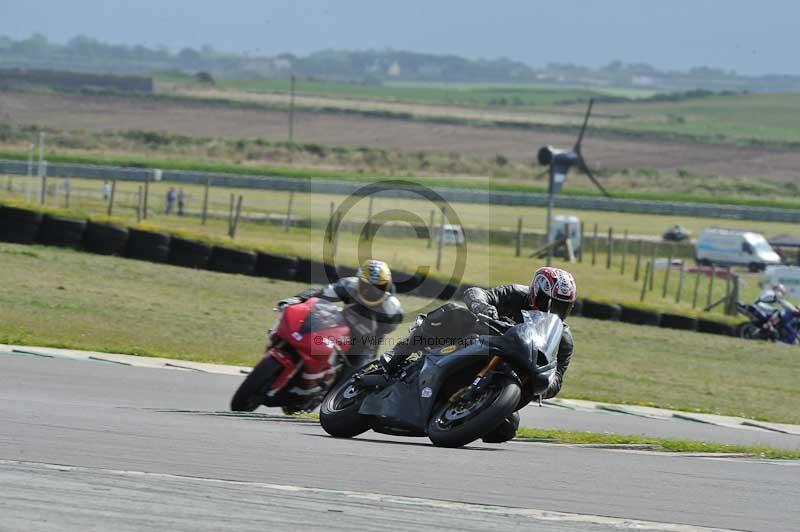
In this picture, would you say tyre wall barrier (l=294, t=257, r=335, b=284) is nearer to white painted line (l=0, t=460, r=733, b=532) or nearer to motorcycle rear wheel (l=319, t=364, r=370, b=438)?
motorcycle rear wheel (l=319, t=364, r=370, b=438)

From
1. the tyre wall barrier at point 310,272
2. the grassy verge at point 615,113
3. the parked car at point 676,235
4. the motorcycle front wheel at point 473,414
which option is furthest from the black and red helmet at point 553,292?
the grassy verge at point 615,113

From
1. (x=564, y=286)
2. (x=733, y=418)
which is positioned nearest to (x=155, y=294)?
(x=733, y=418)

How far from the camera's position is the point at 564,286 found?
8.95 meters

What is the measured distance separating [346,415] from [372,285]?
1651 mm

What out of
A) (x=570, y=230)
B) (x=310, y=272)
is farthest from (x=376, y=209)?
(x=310, y=272)

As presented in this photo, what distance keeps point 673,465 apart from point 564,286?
142cm

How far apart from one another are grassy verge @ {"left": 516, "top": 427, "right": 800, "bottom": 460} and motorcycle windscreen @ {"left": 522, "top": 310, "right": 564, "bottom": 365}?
212 cm

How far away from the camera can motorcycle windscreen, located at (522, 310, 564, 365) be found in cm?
830

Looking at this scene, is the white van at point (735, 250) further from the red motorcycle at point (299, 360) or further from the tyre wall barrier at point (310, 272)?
the red motorcycle at point (299, 360)

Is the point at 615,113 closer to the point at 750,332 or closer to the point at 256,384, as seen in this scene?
the point at 750,332

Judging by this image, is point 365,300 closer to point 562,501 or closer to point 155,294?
point 562,501

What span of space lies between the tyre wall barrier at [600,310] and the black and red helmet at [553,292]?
53.6 ft

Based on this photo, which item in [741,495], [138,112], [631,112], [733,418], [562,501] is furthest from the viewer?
[631,112]

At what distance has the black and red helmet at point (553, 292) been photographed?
29.3ft
